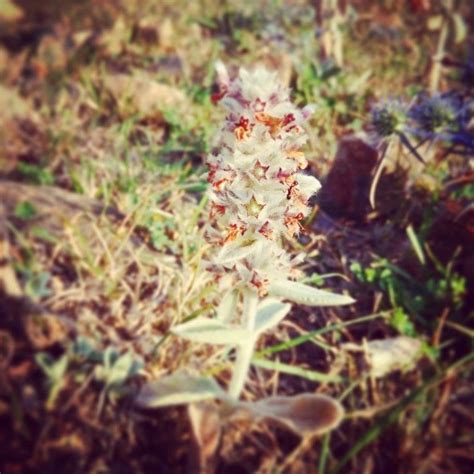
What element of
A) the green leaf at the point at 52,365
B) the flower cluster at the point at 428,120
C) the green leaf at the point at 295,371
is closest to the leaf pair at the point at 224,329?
the green leaf at the point at 295,371

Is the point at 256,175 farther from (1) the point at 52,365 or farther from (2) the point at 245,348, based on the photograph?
(1) the point at 52,365

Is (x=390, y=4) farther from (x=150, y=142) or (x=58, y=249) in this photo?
(x=58, y=249)

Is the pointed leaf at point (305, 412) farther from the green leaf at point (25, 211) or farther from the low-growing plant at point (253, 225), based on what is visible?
the green leaf at point (25, 211)

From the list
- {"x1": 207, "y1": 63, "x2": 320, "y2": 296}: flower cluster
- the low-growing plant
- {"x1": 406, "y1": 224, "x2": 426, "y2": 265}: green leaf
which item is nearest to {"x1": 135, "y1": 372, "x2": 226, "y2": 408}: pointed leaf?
the low-growing plant

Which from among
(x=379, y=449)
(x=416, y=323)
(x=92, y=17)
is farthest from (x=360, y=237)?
(x=92, y=17)

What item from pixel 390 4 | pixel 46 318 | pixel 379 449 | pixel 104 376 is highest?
pixel 390 4

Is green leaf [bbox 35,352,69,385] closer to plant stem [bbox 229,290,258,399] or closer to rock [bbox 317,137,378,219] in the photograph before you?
plant stem [bbox 229,290,258,399]

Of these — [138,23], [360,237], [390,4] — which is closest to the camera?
[360,237]
